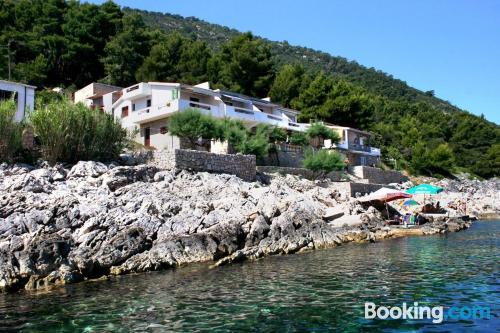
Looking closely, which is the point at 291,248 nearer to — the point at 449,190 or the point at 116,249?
the point at 116,249

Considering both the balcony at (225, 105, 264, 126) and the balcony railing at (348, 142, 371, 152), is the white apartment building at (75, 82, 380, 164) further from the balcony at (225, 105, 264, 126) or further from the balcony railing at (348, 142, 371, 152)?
the balcony railing at (348, 142, 371, 152)

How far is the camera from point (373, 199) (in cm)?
3456

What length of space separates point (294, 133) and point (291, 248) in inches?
1100

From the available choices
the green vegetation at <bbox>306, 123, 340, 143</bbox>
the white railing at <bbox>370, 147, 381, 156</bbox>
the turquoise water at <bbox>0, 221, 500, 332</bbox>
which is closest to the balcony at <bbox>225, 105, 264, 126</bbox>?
the green vegetation at <bbox>306, 123, 340, 143</bbox>

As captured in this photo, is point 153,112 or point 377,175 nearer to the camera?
point 153,112

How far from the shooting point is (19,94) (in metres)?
33.5

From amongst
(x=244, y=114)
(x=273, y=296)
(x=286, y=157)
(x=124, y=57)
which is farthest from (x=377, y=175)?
(x=273, y=296)

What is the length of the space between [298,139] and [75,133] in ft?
84.7

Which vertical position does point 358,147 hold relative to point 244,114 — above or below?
below

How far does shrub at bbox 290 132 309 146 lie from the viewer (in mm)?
49312

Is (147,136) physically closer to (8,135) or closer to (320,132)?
(8,135)

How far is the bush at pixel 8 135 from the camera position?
1048 inches

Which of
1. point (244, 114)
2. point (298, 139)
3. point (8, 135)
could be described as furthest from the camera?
point (298, 139)

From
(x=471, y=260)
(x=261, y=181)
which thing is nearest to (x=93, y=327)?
(x=471, y=260)
